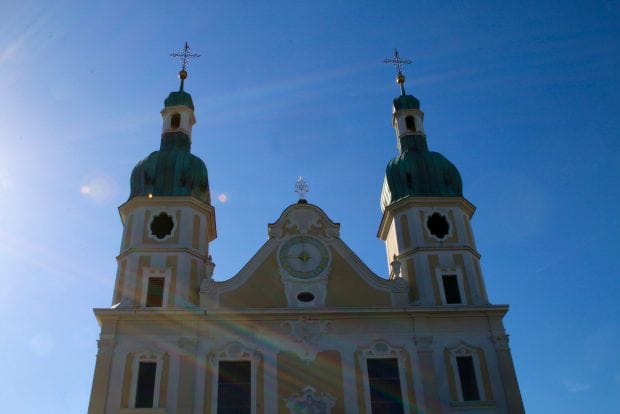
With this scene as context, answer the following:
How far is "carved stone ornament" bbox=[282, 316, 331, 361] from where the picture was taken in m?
23.0

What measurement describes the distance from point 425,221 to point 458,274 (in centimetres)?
251

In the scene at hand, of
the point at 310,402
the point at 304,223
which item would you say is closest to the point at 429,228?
the point at 304,223

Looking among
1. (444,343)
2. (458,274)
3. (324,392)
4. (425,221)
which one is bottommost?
(324,392)

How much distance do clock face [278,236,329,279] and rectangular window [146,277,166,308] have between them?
14.1 feet

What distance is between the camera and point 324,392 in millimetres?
22266

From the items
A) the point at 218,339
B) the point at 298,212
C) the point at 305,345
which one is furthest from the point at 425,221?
the point at 218,339

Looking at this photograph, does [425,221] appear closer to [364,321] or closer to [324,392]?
[364,321]

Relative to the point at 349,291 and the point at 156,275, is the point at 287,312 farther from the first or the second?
the point at 156,275

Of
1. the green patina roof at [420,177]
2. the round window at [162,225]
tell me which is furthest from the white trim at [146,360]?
the green patina roof at [420,177]

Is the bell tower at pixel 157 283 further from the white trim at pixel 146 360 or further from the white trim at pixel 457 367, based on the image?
the white trim at pixel 457 367

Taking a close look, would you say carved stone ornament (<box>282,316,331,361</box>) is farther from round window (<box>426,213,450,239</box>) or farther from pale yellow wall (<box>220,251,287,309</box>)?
round window (<box>426,213,450,239</box>)

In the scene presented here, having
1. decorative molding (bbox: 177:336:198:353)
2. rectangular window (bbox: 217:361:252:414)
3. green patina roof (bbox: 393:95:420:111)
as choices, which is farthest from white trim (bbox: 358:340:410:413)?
green patina roof (bbox: 393:95:420:111)

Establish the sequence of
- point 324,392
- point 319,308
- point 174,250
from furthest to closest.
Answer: point 174,250, point 319,308, point 324,392

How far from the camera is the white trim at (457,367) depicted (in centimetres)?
2258
